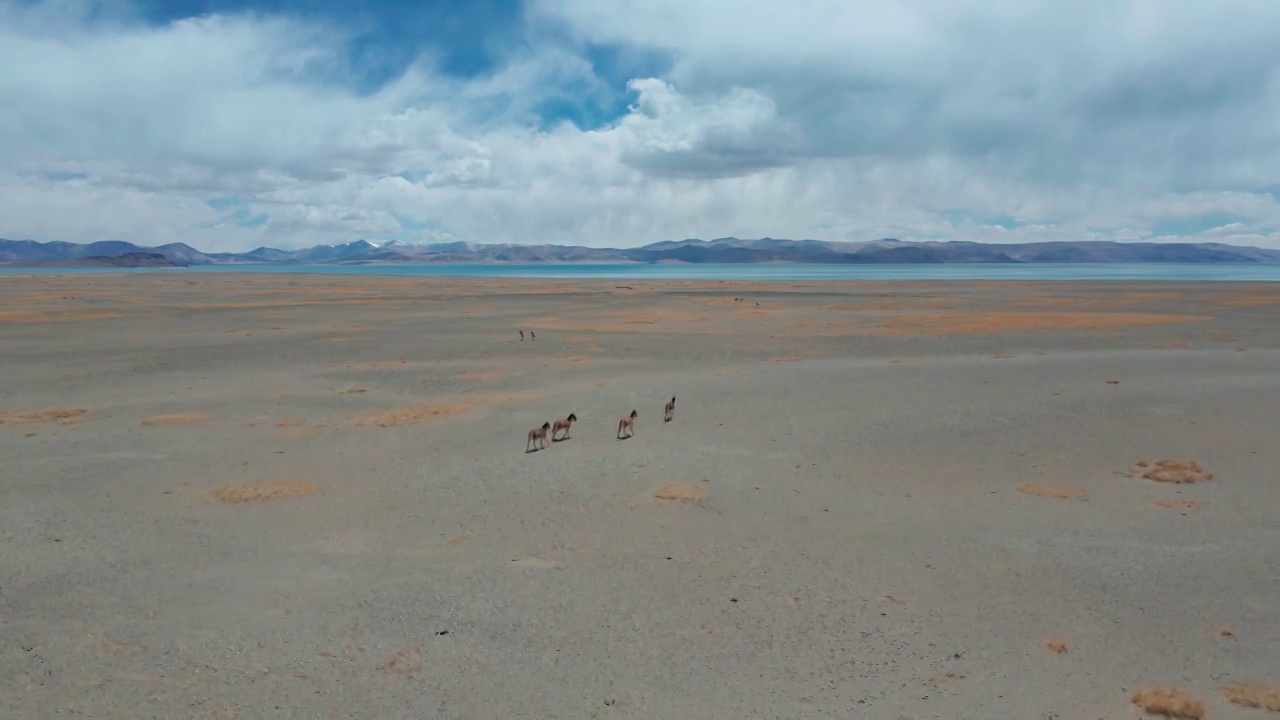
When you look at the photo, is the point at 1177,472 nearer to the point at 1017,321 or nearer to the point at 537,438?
the point at 537,438

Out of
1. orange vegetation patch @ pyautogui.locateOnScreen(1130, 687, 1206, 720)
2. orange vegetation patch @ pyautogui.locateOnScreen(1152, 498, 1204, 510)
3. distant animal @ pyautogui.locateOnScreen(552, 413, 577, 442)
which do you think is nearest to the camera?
orange vegetation patch @ pyautogui.locateOnScreen(1130, 687, 1206, 720)

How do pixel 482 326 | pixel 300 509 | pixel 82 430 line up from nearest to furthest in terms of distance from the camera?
pixel 300 509 < pixel 82 430 < pixel 482 326

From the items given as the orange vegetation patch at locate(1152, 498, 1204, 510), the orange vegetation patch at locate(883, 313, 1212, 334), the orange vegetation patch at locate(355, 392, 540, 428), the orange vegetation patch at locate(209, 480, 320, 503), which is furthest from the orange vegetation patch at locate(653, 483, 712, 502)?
the orange vegetation patch at locate(883, 313, 1212, 334)

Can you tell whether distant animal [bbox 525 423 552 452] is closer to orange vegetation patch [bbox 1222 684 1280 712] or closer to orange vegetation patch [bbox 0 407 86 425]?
orange vegetation patch [bbox 0 407 86 425]

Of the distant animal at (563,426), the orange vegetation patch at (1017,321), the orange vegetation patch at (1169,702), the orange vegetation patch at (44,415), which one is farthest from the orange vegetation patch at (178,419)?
the orange vegetation patch at (1017,321)

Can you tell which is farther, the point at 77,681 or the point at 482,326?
the point at 482,326

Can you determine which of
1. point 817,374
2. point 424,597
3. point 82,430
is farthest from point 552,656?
point 817,374

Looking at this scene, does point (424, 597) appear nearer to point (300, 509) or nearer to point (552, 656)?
point (552, 656)
